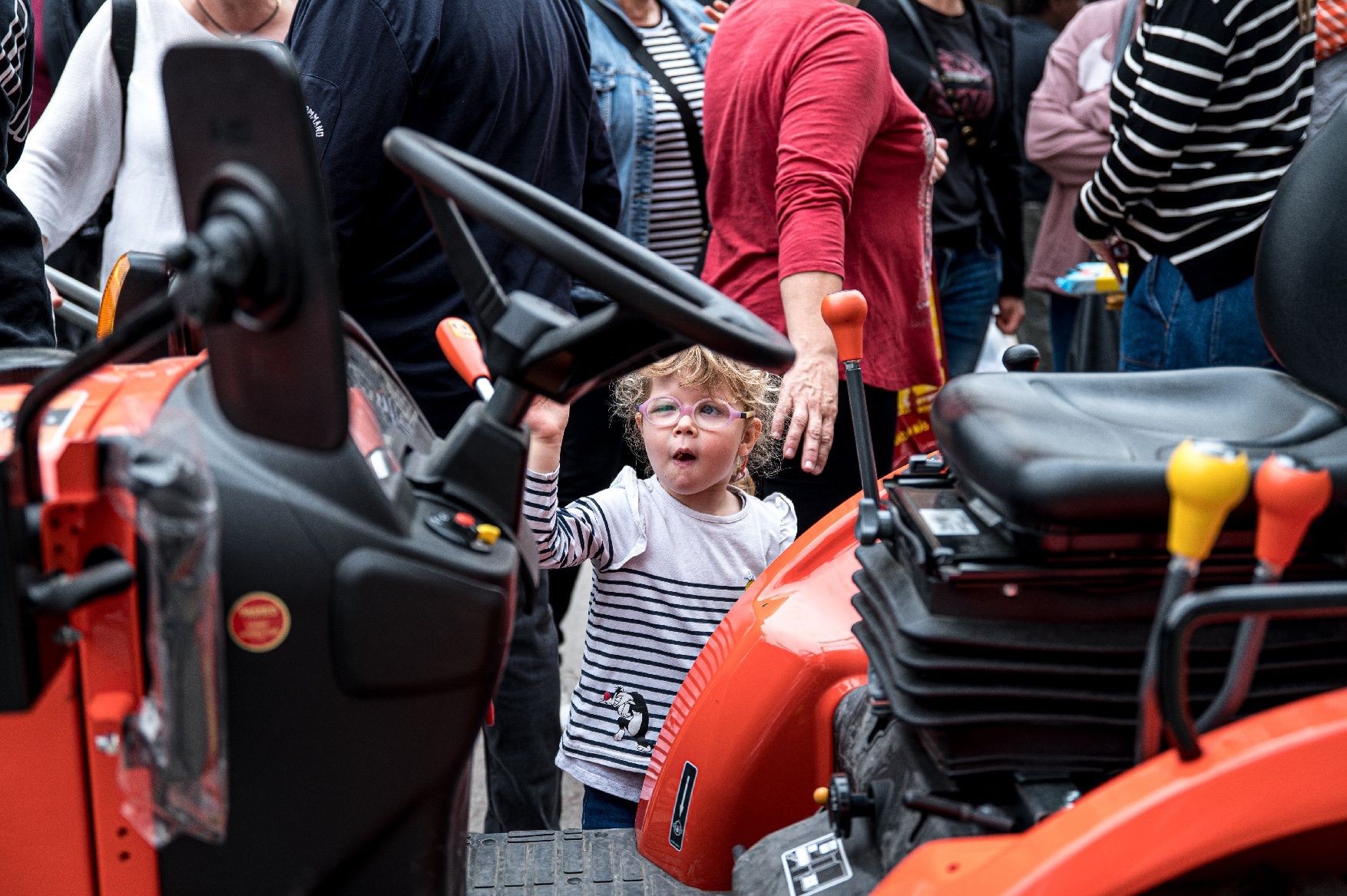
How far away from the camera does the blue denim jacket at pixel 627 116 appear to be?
113 inches

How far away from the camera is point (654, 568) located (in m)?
Result: 2.10

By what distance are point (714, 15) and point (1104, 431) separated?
2111 mm

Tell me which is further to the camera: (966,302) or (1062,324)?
(1062,324)

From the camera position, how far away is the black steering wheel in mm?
1171

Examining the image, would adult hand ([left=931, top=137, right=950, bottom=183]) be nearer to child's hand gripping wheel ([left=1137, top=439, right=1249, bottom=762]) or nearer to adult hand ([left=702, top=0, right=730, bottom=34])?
adult hand ([left=702, top=0, right=730, bottom=34])

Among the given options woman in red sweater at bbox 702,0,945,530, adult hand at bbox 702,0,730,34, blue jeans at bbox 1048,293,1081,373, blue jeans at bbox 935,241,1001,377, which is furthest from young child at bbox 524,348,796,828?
blue jeans at bbox 1048,293,1081,373

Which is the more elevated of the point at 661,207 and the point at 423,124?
the point at 423,124

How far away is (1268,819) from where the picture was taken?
1.05 m

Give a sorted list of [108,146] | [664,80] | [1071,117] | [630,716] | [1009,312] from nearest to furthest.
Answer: [630,716] < [108,146] < [664,80] < [1009,312] < [1071,117]

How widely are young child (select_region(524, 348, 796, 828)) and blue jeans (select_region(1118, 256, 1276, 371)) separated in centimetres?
99

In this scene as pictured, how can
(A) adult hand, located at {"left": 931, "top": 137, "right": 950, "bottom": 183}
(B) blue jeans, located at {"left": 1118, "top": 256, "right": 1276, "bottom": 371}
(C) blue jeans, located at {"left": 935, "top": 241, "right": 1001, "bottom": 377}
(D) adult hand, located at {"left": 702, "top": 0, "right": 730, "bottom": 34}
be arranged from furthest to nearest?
(C) blue jeans, located at {"left": 935, "top": 241, "right": 1001, "bottom": 377}
(D) adult hand, located at {"left": 702, "top": 0, "right": 730, "bottom": 34}
(A) adult hand, located at {"left": 931, "top": 137, "right": 950, "bottom": 183}
(B) blue jeans, located at {"left": 1118, "top": 256, "right": 1276, "bottom": 371}

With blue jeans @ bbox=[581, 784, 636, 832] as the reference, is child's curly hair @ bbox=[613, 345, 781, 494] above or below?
above

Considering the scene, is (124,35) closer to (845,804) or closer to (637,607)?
(637,607)

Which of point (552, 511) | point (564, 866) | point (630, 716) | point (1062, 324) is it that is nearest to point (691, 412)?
point (552, 511)
